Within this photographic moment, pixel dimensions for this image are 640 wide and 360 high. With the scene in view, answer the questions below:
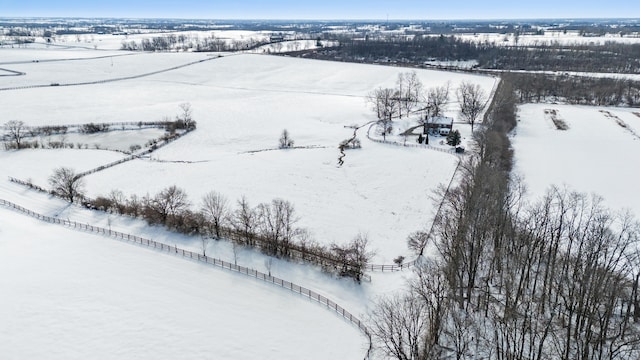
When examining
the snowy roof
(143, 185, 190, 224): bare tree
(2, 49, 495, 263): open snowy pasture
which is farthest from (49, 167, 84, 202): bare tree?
the snowy roof

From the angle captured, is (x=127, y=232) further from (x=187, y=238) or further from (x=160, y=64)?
(x=160, y=64)

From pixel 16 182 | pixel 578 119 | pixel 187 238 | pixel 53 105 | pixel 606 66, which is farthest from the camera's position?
pixel 606 66

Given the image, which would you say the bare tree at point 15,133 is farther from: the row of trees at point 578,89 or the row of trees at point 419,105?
the row of trees at point 578,89

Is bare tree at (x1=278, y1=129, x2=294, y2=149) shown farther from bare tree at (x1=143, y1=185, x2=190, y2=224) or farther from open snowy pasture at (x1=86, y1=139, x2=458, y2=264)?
bare tree at (x1=143, y1=185, x2=190, y2=224)

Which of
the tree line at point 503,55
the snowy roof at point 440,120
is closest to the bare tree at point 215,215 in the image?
the snowy roof at point 440,120

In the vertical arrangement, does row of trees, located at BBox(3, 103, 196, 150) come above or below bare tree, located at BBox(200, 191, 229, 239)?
above

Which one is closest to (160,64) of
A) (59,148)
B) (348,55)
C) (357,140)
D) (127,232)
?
(348,55)

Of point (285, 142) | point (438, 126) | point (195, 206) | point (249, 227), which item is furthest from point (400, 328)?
point (438, 126)
